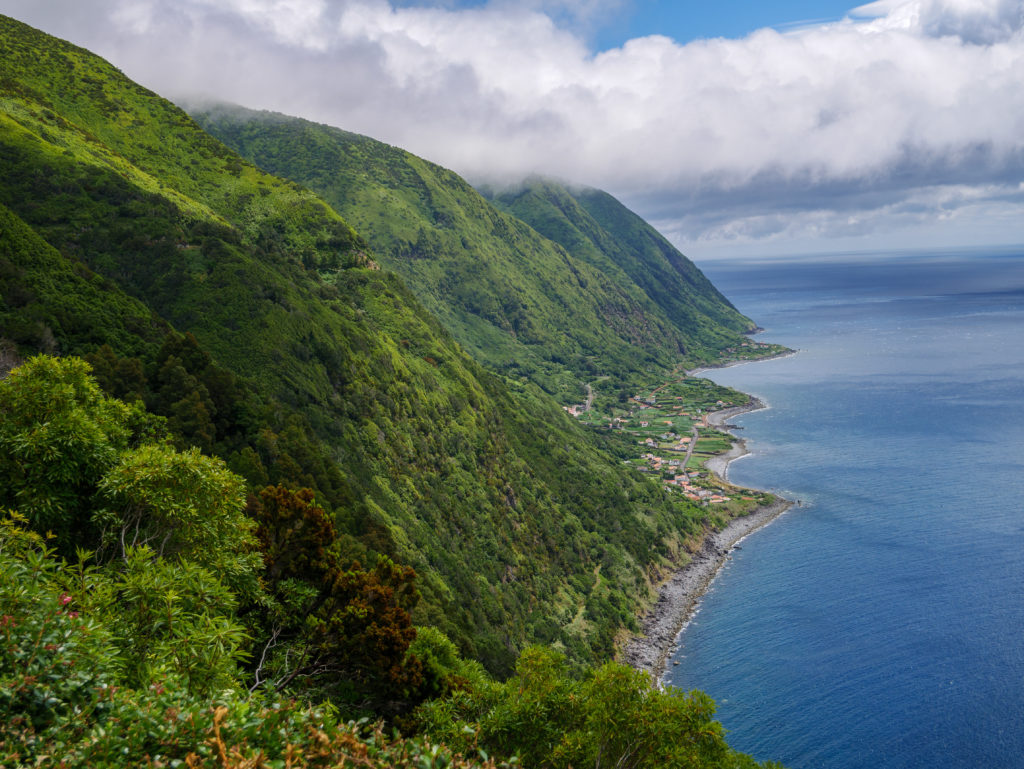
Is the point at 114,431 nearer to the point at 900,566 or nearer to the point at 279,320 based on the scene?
the point at 279,320

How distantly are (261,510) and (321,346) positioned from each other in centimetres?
5990

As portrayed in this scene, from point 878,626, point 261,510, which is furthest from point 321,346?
point 878,626

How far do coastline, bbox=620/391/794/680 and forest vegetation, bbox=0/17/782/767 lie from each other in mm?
3833

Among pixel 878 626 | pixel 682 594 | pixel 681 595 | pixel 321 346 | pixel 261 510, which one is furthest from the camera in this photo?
pixel 682 594

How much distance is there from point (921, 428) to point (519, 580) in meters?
160

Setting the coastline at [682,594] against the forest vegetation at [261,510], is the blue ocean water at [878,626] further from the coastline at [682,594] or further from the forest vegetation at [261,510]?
the forest vegetation at [261,510]

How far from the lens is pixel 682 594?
11644 cm

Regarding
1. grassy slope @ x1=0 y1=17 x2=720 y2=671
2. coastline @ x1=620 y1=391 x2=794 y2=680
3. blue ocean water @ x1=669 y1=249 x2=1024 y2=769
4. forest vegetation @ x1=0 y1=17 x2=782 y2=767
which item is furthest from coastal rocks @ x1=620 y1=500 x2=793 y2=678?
grassy slope @ x1=0 y1=17 x2=720 y2=671

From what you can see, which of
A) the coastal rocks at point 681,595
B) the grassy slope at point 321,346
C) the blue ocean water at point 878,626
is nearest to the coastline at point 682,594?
the coastal rocks at point 681,595

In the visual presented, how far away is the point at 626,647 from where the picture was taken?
320 feet

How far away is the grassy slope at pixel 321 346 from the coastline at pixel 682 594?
4434 mm

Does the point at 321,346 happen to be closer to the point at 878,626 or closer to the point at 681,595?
the point at 681,595

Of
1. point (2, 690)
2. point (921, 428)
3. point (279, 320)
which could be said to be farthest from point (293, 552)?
point (921, 428)

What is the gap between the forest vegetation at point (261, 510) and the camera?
1398 centimetres
